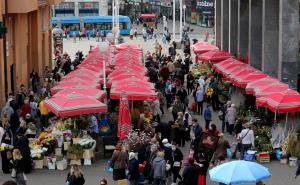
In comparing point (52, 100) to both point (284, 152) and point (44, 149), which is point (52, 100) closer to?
point (44, 149)

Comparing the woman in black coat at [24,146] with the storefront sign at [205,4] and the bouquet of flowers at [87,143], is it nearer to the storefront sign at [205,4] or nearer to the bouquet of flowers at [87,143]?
the bouquet of flowers at [87,143]

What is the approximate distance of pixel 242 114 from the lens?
29375 mm

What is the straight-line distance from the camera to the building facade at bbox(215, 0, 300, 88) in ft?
108

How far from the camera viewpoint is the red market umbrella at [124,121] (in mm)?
24422

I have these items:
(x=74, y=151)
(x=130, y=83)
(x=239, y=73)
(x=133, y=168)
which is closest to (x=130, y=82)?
(x=130, y=83)

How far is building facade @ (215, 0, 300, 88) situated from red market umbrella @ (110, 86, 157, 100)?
27.9 feet

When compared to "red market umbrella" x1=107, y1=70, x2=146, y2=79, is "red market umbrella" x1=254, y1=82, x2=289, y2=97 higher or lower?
lower

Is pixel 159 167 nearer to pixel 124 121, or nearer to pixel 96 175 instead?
pixel 96 175

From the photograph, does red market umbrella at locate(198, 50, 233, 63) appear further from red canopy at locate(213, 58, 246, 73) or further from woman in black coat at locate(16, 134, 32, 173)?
woman in black coat at locate(16, 134, 32, 173)

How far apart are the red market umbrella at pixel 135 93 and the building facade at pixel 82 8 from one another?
81.0 m

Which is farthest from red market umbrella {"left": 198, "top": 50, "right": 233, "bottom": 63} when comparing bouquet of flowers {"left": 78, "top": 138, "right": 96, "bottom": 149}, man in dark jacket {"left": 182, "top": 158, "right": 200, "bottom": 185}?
man in dark jacket {"left": 182, "top": 158, "right": 200, "bottom": 185}

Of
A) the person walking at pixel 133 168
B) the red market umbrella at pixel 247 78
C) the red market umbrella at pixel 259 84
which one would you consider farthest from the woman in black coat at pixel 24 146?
the red market umbrella at pixel 247 78

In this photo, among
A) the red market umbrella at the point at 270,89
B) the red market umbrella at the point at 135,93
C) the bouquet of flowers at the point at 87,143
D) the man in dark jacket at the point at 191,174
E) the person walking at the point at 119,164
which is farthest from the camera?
the red market umbrella at the point at 270,89

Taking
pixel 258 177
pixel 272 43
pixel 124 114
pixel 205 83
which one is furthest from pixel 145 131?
pixel 272 43
